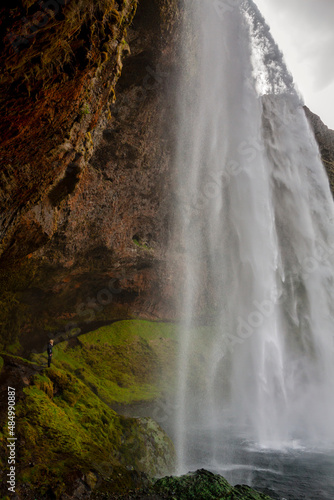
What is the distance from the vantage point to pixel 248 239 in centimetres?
1830

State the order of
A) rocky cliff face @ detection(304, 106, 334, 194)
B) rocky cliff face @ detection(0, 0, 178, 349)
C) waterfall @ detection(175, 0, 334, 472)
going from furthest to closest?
rocky cliff face @ detection(304, 106, 334, 194) → waterfall @ detection(175, 0, 334, 472) → rocky cliff face @ detection(0, 0, 178, 349)

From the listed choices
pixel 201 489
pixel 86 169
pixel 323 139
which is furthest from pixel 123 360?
pixel 323 139

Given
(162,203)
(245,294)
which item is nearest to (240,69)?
(162,203)

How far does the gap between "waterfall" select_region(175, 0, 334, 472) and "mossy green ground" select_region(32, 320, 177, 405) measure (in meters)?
1.32

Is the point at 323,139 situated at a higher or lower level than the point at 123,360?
higher

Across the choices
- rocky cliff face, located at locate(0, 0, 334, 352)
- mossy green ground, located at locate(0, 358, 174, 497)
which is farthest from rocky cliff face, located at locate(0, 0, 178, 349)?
mossy green ground, located at locate(0, 358, 174, 497)

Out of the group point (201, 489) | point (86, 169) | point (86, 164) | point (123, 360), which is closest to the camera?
point (201, 489)

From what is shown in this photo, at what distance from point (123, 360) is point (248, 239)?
31.3ft

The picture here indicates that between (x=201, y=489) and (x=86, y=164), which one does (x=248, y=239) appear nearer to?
(x=86, y=164)

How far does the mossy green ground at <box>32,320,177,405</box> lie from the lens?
13.7 metres

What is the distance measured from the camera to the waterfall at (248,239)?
15852 millimetres

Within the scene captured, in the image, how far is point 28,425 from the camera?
21.9ft

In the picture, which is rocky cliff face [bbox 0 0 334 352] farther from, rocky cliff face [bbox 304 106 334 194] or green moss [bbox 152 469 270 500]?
green moss [bbox 152 469 270 500]

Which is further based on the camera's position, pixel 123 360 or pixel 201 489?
pixel 123 360
